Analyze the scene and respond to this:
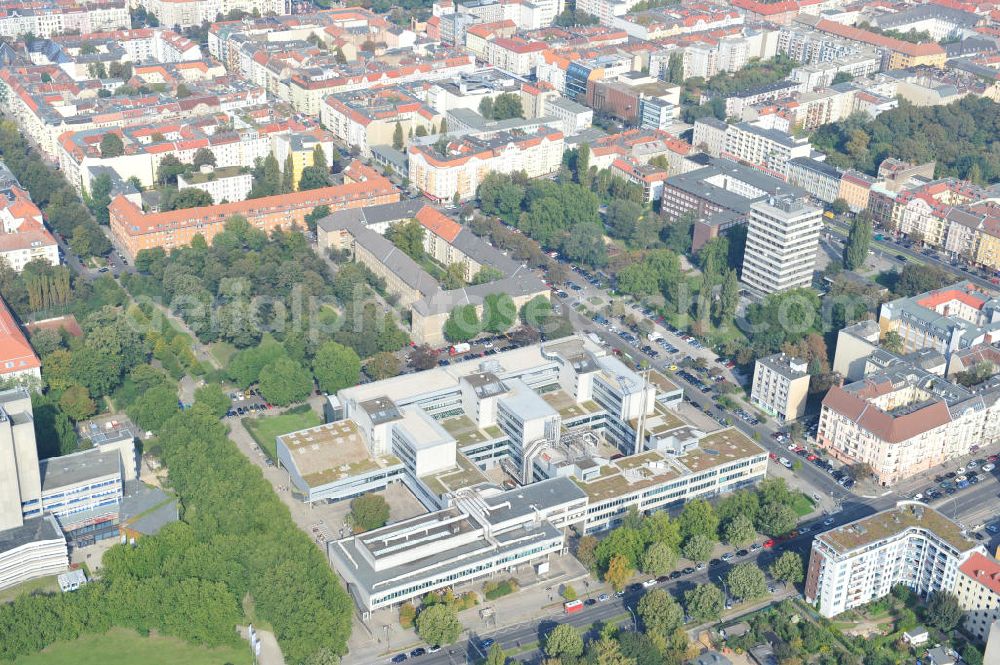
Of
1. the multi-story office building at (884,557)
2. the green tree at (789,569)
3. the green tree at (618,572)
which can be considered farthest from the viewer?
the green tree at (789,569)

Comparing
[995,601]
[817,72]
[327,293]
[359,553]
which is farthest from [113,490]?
[817,72]

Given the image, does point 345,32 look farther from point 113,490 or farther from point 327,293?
point 113,490

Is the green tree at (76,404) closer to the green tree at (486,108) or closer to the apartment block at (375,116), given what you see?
the apartment block at (375,116)

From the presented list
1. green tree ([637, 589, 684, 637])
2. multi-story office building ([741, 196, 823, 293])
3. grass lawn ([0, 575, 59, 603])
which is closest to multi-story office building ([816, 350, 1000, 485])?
multi-story office building ([741, 196, 823, 293])

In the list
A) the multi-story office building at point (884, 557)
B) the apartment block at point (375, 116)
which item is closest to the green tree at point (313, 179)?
the apartment block at point (375, 116)

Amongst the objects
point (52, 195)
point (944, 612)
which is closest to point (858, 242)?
point (944, 612)

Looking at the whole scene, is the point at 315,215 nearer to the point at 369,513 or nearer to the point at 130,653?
the point at 369,513
